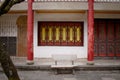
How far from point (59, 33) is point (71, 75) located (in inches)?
201

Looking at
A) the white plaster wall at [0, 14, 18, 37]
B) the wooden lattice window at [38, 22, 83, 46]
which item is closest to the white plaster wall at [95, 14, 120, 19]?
the wooden lattice window at [38, 22, 83, 46]

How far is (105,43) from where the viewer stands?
61.2ft

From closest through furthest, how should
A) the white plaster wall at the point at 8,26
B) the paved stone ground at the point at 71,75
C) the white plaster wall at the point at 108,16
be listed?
the paved stone ground at the point at 71,75
the white plaster wall at the point at 108,16
the white plaster wall at the point at 8,26

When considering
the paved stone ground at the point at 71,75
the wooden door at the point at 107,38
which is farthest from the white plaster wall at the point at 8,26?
the wooden door at the point at 107,38

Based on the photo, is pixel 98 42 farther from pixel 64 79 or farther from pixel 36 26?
pixel 64 79

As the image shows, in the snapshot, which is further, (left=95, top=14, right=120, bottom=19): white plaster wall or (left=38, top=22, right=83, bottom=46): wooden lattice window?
(left=38, top=22, right=83, bottom=46): wooden lattice window

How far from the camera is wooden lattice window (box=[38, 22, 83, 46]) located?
1888 centimetres

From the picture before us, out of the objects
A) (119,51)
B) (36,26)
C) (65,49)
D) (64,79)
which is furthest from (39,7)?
(119,51)

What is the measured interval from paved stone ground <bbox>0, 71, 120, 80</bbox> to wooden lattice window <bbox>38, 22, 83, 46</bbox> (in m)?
4.04

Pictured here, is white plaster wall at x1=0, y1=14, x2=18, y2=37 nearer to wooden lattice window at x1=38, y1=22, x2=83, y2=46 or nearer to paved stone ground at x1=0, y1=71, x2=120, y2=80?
wooden lattice window at x1=38, y1=22, x2=83, y2=46

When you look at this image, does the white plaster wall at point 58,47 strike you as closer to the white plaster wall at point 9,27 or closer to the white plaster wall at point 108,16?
the white plaster wall at point 108,16

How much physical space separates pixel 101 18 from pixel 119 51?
2.60 meters

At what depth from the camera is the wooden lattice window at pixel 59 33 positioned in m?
18.9

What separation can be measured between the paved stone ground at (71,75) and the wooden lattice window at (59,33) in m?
4.04
